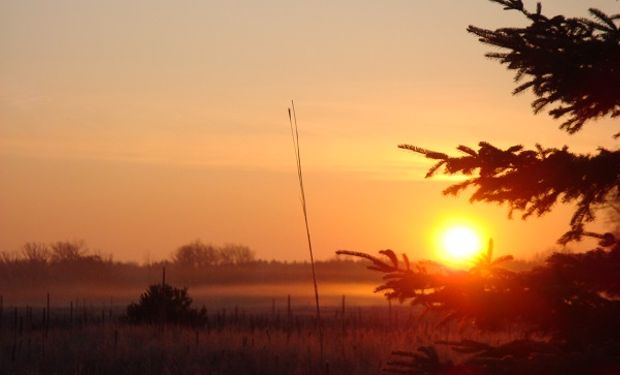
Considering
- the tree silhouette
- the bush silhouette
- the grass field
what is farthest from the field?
the tree silhouette

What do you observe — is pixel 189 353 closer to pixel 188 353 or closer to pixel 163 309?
pixel 188 353

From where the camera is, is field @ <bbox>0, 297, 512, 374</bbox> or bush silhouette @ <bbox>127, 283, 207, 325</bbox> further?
bush silhouette @ <bbox>127, 283, 207, 325</bbox>

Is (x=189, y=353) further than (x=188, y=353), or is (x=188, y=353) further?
(x=188, y=353)

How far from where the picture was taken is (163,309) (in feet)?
104

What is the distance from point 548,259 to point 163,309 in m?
26.0

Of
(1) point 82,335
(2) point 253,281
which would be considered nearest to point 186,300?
(1) point 82,335

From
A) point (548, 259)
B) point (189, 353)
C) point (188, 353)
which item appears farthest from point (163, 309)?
point (548, 259)

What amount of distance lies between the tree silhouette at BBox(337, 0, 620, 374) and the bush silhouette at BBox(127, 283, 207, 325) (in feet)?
84.7

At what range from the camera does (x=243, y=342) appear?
76.6 ft

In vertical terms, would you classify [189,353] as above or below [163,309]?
below

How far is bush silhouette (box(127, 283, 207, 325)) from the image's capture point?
105 feet

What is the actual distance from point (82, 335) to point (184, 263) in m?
112

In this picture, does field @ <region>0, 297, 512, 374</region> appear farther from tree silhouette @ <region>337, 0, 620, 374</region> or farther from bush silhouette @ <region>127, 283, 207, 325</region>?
tree silhouette @ <region>337, 0, 620, 374</region>

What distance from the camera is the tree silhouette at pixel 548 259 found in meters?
6.11
